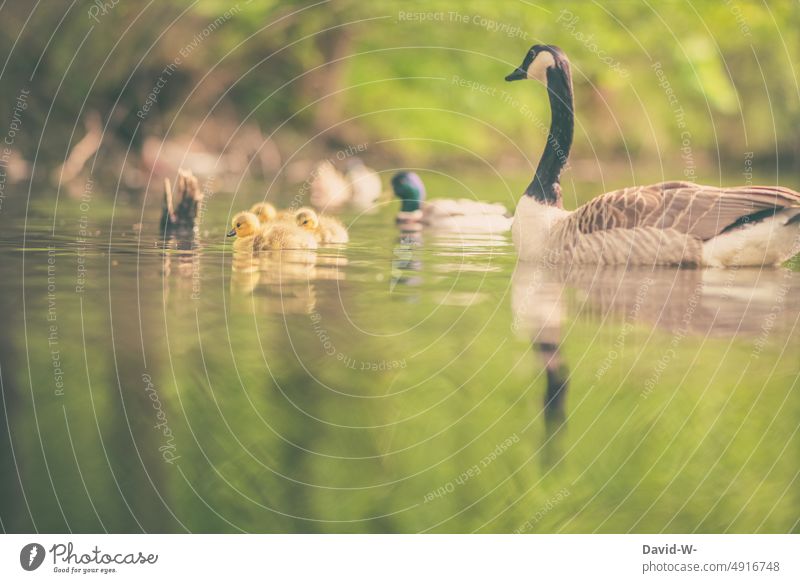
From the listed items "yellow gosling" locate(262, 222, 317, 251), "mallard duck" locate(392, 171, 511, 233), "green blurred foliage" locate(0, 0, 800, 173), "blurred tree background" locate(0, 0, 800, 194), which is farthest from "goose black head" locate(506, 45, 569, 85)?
"blurred tree background" locate(0, 0, 800, 194)

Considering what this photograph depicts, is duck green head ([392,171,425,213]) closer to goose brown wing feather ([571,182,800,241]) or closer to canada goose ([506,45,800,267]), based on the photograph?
canada goose ([506,45,800,267])

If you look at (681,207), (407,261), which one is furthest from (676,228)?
(407,261)

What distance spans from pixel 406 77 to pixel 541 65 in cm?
297

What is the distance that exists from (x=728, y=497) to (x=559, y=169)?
8.75ft

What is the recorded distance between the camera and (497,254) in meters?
6.30

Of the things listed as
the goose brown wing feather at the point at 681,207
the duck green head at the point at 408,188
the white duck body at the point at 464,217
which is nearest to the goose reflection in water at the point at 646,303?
the goose brown wing feather at the point at 681,207

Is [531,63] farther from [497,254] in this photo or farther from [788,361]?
[788,361]

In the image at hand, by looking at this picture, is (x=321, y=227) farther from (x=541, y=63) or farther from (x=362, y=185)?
(x=362, y=185)

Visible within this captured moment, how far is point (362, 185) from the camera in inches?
379

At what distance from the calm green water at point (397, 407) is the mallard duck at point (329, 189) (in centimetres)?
362

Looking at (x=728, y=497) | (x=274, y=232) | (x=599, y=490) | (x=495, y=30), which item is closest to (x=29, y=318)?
(x=274, y=232)

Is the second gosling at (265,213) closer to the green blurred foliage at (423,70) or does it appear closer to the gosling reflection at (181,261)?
the gosling reflection at (181,261)

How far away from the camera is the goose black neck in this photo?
20.1 feet

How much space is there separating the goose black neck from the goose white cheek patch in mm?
26
